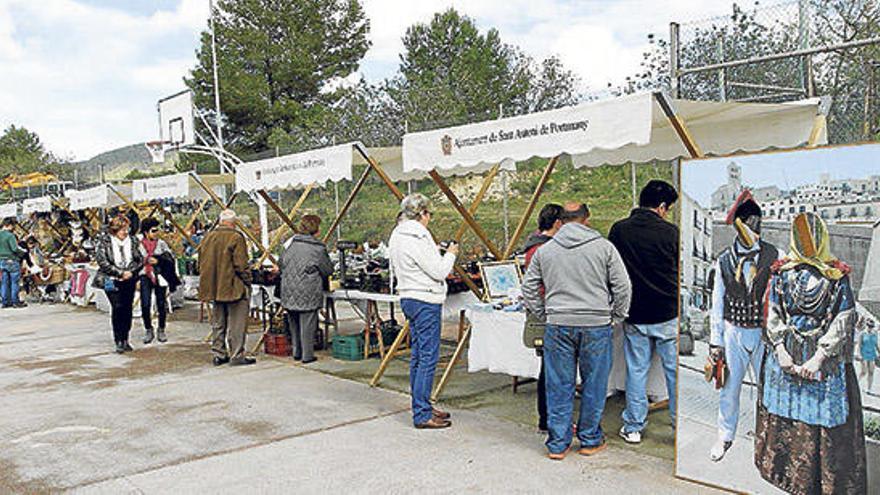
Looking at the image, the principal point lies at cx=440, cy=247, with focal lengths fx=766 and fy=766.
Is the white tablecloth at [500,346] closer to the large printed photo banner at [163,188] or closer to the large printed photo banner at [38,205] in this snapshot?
the large printed photo banner at [163,188]

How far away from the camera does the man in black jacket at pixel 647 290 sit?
16.3 feet

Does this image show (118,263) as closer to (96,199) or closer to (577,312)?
(96,199)

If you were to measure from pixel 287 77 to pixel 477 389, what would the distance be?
82.5 feet

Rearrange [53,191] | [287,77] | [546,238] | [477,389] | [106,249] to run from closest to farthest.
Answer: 1. [546,238]
2. [477,389]
3. [106,249]
4. [53,191]
5. [287,77]

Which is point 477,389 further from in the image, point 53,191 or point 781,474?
point 53,191

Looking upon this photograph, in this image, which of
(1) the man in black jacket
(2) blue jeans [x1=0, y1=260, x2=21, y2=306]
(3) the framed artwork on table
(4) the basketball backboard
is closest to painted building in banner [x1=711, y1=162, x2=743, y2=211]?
(1) the man in black jacket

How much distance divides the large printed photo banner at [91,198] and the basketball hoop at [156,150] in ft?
13.1

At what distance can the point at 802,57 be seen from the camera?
6.89m

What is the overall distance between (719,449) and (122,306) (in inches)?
292

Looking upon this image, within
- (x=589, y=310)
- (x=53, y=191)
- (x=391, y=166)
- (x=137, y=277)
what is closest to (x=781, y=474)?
(x=589, y=310)

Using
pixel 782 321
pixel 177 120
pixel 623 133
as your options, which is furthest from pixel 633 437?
pixel 177 120

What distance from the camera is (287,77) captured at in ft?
97.6

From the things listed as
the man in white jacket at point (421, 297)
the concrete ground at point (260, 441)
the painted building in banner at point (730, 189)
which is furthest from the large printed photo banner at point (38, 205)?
the painted building in banner at point (730, 189)

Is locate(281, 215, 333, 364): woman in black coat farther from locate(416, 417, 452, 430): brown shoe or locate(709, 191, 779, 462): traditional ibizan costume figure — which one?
locate(709, 191, 779, 462): traditional ibizan costume figure
